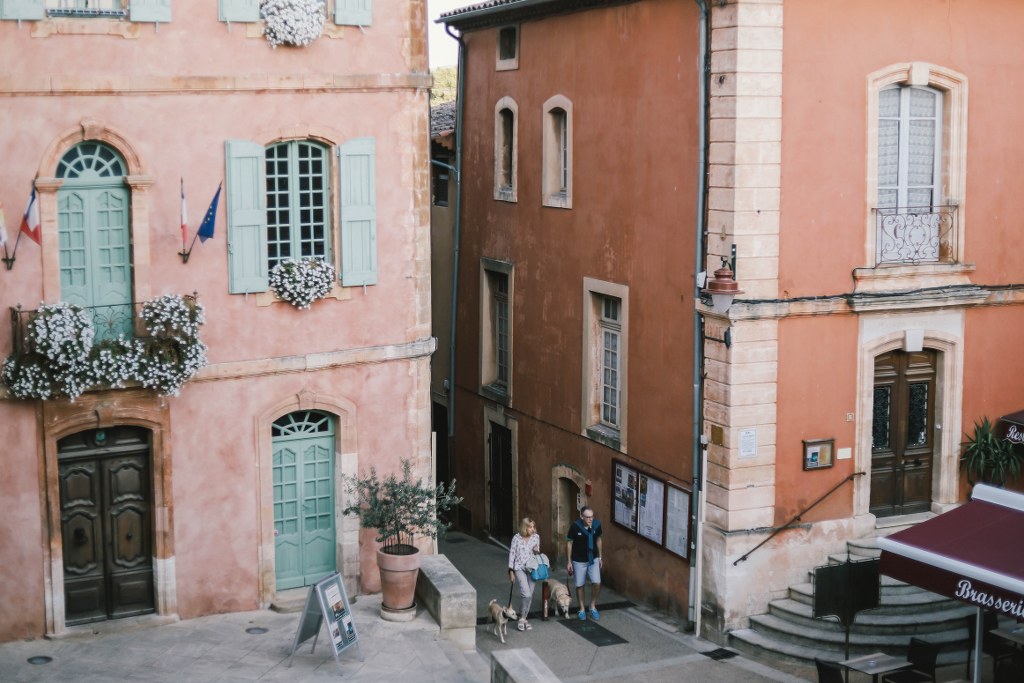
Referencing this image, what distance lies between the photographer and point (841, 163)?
1877 cm

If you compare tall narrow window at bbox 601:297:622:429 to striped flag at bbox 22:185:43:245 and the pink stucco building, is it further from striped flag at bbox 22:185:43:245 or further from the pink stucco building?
striped flag at bbox 22:185:43:245

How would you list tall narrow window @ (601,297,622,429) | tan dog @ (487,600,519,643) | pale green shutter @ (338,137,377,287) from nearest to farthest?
pale green shutter @ (338,137,377,287) → tan dog @ (487,600,519,643) → tall narrow window @ (601,297,622,429)

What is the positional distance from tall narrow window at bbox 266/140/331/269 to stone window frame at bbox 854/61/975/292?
22.9 ft

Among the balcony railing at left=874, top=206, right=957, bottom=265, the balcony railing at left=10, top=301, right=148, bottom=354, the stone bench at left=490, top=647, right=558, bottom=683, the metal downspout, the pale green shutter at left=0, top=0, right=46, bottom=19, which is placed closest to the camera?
the stone bench at left=490, top=647, right=558, bottom=683

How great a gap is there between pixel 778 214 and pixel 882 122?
2.14 metres

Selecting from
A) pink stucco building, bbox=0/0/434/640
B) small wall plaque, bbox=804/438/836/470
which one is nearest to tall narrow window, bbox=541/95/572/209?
pink stucco building, bbox=0/0/434/640

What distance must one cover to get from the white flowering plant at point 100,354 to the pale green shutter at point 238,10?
3176 mm

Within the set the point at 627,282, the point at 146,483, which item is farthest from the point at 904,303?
the point at 146,483

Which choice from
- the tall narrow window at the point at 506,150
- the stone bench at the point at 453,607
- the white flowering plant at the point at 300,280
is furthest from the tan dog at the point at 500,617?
the tall narrow window at the point at 506,150

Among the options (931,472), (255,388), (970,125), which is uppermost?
(970,125)

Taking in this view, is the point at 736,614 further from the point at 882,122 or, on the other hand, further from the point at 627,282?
the point at 882,122

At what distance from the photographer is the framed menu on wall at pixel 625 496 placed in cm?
2083

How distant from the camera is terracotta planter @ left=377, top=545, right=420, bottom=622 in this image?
1688 cm

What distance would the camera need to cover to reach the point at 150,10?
51.9ft
